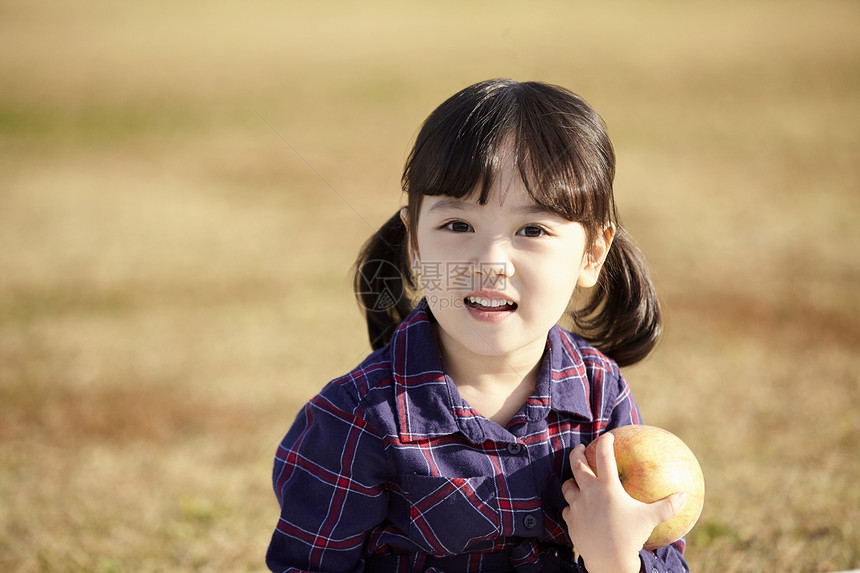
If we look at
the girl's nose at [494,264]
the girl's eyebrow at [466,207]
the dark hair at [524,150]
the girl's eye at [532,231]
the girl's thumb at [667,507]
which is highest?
the dark hair at [524,150]

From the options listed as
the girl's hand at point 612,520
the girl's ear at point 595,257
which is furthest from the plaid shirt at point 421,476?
the girl's ear at point 595,257

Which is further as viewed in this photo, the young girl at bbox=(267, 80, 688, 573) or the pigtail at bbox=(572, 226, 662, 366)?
the pigtail at bbox=(572, 226, 662, 366)

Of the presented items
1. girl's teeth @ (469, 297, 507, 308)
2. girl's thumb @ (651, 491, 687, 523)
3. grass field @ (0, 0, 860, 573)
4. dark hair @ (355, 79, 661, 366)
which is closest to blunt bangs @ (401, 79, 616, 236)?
dark hair @ (355, 79, 661, 366)

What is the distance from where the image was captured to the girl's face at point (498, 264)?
185cm

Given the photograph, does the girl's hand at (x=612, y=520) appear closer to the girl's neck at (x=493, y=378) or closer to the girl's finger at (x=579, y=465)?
the girl's finger at (x=579, y=465)

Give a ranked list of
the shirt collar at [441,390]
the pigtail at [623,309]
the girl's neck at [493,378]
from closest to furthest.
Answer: the shirt collar at [441,390] < the girl's neck at [493,378] < the pigtail at [623,309]

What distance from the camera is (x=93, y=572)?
9.66ft

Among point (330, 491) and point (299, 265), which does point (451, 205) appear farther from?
point (299, 265)

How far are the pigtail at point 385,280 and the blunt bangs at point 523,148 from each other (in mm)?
322

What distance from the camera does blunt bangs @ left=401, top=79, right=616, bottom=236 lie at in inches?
72.6

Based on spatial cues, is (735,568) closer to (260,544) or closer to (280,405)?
(260,544)

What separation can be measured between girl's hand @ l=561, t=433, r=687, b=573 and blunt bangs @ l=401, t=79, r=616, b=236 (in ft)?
1.91

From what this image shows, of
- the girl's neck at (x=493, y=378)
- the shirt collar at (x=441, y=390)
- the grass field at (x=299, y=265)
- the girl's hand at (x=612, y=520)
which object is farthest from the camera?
the grass field at (x=299, y=265)

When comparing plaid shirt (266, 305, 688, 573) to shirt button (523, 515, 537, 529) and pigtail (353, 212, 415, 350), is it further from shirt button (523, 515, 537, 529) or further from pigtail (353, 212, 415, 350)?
pigtail (353, 212, 415, 350)
